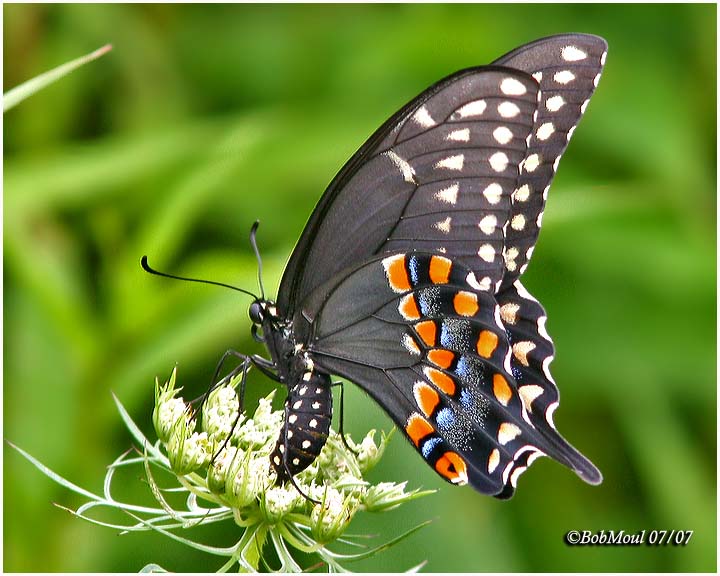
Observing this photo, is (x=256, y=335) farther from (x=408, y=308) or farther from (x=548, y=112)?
(x=548, y=112)

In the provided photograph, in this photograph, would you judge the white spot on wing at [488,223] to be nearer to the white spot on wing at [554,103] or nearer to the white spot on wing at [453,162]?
the white spot on wing at [453,162]

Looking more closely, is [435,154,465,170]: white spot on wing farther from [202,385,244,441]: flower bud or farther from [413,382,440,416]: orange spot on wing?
[202,385,244,441]: flower bud

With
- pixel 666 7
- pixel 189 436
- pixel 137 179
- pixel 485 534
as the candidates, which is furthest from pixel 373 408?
pixel 666 7

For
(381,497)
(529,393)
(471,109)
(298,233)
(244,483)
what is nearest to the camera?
(244,483)

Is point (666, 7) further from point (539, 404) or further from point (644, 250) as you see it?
point (539, 404)

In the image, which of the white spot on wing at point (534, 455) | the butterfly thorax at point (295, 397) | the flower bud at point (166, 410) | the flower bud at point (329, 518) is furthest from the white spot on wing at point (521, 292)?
the flower bud at point (166, 410)

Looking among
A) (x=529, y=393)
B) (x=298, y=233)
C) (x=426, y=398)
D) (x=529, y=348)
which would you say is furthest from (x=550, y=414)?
(x=298, y=233)

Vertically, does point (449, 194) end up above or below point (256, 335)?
above
